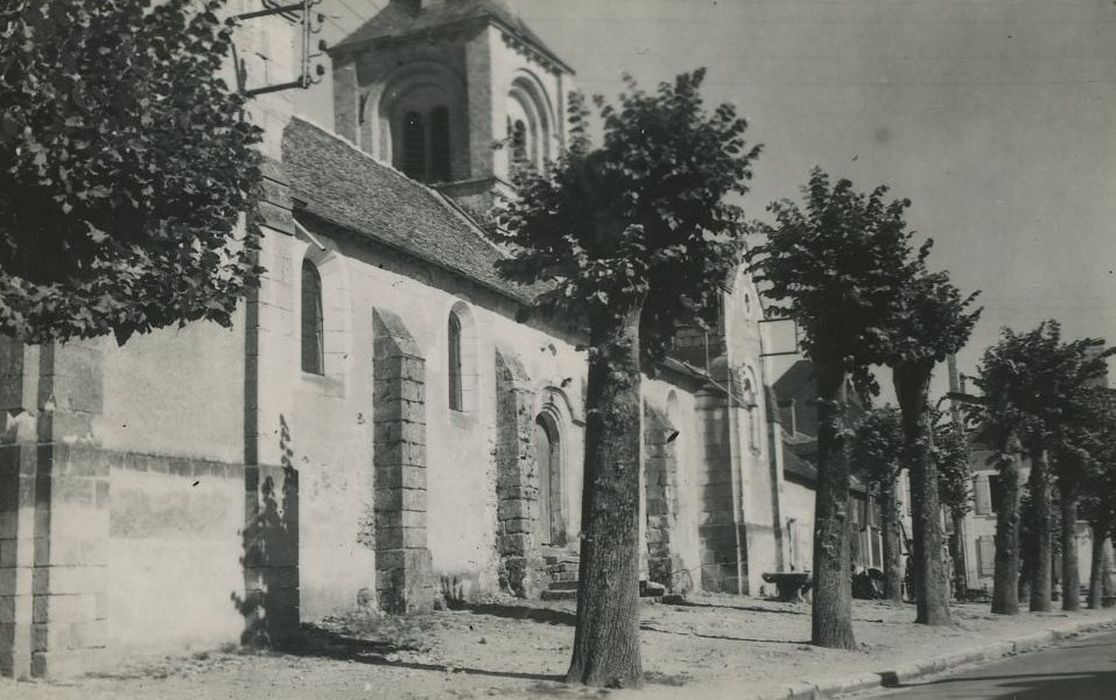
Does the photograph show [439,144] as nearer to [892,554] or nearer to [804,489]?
[892,554]

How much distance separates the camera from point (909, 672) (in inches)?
544

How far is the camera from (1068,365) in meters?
25.8

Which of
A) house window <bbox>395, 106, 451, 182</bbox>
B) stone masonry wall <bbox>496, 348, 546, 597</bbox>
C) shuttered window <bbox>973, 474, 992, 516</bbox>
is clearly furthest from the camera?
shuttered window <bbox>973, 474, 992, 516</bbox>

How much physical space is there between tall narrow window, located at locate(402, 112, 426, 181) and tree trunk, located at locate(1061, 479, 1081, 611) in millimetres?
19518

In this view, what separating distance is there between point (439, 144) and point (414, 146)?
2.58ft

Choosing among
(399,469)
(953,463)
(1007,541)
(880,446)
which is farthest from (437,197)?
(953,463)

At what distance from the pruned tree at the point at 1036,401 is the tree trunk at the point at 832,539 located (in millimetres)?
9928

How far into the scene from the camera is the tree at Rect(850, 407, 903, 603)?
2823 cm

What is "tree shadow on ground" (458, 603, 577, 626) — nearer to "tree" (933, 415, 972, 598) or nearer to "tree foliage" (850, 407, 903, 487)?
"tree foliage" (850, 407, 903, 487)

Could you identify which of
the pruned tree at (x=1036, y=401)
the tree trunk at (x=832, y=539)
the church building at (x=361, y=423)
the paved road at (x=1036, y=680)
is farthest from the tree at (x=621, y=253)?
the pruned tree at (x=1036, y=401)

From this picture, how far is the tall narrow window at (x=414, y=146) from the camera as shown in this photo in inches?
1277

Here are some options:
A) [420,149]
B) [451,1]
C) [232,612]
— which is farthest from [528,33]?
[232,612]

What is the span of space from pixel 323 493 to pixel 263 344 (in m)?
3.59

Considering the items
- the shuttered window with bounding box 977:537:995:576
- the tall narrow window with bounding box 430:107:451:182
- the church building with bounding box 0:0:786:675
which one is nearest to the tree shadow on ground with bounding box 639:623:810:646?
the church building with bounding box 0:0:786:675
